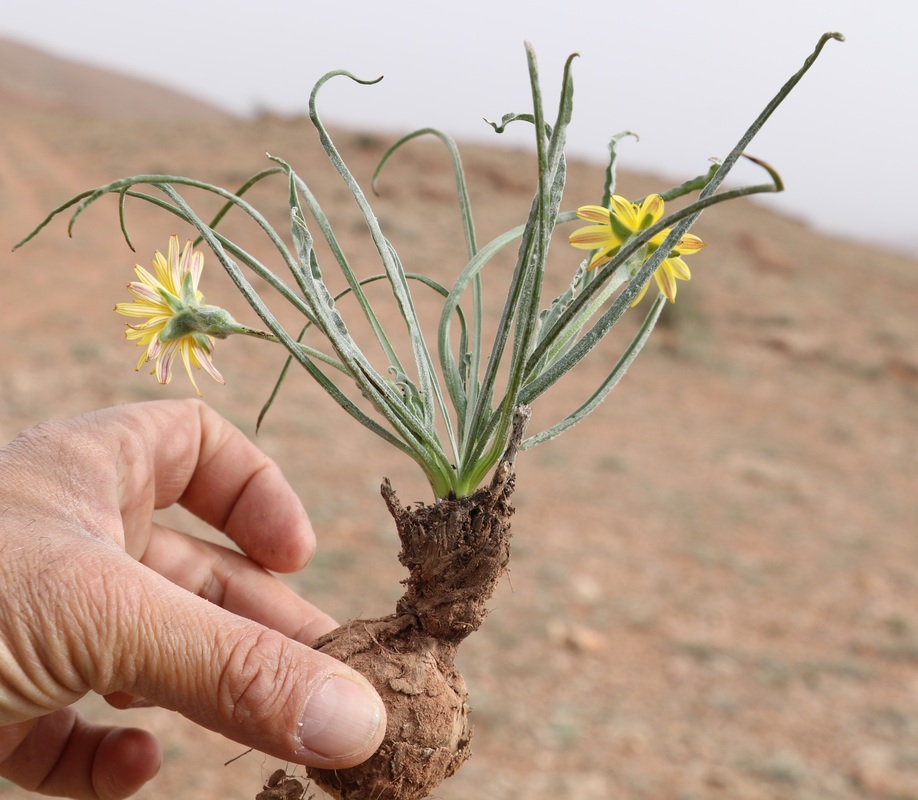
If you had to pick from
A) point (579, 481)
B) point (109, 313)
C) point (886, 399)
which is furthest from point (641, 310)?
point (109, 313)

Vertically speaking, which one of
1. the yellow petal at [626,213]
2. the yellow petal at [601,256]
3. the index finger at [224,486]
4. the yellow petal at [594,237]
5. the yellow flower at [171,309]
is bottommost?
the index finger at [224,486]

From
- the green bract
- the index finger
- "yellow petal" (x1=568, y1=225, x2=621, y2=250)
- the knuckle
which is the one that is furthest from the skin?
"yellow petal" (x1=568, y1=225, x2=621, y2=250)

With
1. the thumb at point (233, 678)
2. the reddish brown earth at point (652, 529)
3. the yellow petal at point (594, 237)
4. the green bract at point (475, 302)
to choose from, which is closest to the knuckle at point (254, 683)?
the thumb at point (233, 678)

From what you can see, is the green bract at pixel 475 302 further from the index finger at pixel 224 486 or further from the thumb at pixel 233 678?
the index finger at pixel 224 486

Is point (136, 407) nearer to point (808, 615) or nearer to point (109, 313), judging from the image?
point (808, 615)

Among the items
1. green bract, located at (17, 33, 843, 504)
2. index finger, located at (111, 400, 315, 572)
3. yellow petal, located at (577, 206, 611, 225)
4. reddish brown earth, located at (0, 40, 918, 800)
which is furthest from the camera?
reddish brown earth, located at (0, 40, 918, 800)

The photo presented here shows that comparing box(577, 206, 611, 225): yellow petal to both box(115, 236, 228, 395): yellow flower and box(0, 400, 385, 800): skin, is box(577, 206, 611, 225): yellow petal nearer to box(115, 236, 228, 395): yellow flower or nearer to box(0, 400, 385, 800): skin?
box(115, 236, 228, 395): yellow flower
